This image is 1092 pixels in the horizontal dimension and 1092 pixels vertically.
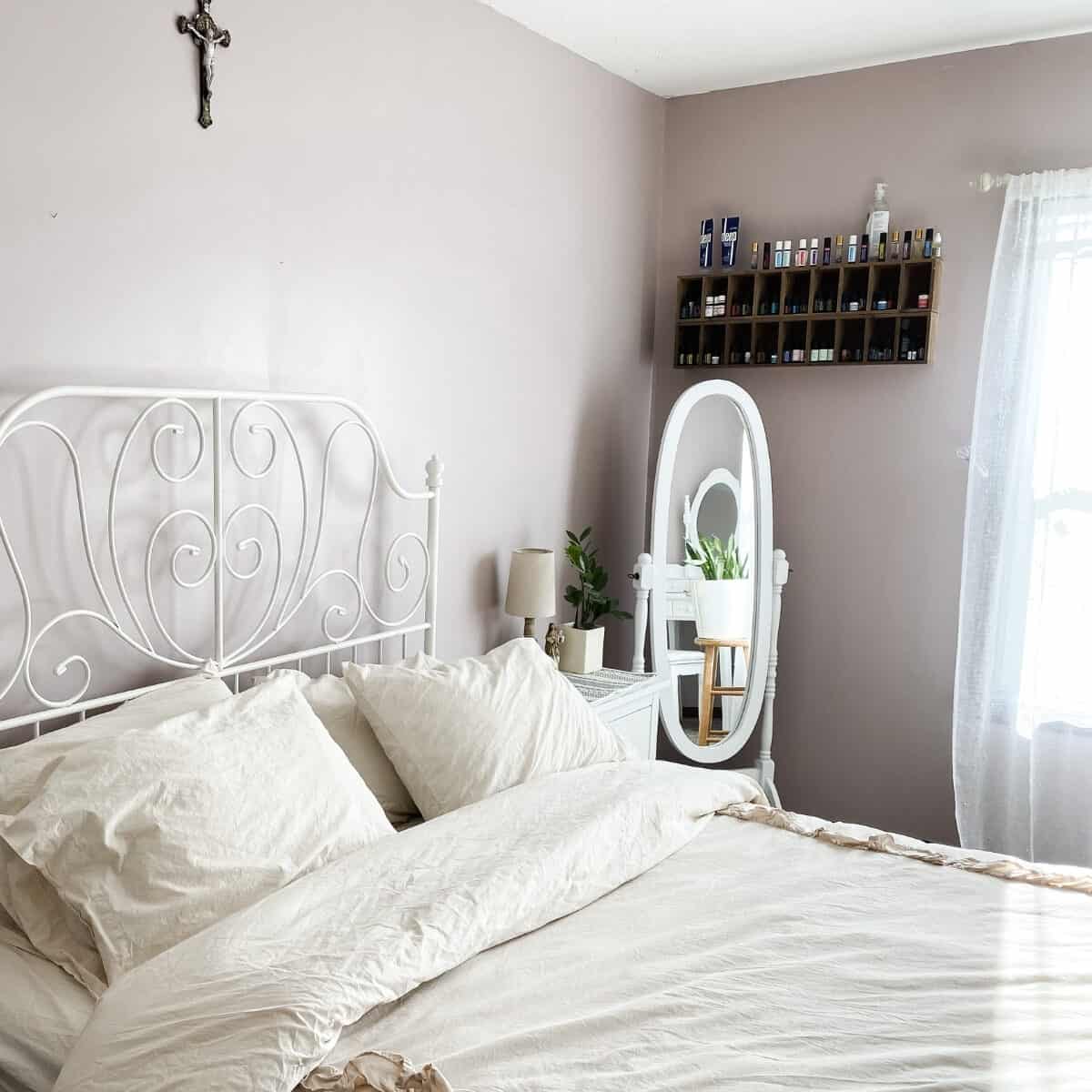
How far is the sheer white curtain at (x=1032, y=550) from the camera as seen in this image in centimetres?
299

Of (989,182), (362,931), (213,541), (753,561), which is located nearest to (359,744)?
(213,541)

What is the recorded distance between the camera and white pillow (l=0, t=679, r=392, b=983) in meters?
1.46

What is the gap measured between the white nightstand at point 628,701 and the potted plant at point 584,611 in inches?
1.6

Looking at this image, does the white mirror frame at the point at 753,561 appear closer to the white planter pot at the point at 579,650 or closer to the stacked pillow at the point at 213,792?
the white planter pot at the point at 579,650

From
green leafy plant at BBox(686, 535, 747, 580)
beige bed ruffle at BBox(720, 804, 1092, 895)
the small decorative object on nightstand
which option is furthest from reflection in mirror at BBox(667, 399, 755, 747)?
beige bed ruffle at BBox(720, 804, 1092, 895)

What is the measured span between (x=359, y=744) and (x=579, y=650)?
114 cm

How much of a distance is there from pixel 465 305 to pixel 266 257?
72 centimetres

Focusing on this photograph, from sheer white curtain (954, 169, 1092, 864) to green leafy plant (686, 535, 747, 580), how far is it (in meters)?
0.68

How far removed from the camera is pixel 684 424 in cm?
339

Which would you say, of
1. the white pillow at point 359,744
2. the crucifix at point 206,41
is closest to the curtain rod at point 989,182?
the crucifix at point 206,41

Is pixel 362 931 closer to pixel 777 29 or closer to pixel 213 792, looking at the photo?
pixel 213 792

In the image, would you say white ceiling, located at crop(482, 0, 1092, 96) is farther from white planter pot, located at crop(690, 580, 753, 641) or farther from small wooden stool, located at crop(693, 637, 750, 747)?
small wooden stool, located at crop(693, 637, 750, 747)

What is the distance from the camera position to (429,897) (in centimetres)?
157

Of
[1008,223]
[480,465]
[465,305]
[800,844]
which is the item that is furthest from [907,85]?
[800,844]
